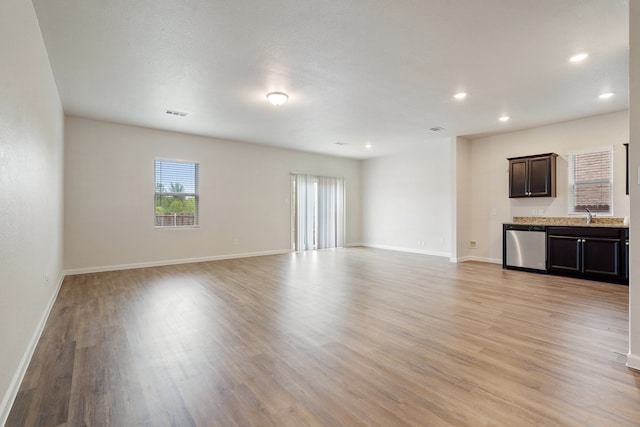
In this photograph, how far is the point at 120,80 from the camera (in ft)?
12.5

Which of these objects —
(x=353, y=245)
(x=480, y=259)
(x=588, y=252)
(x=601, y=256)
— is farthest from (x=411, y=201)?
(x=601, y=256)

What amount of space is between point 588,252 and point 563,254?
13.1 inches

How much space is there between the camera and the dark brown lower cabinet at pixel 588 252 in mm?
4605

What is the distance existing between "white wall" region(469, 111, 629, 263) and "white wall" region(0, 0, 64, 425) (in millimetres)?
7246

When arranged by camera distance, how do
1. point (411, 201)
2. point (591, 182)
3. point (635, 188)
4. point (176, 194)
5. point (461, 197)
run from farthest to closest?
point (411, 201), point (461, 197), point (176, 194), point (591, 182), point (635, 188)

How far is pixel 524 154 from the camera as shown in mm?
6059

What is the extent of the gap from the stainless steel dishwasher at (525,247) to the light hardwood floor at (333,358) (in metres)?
1.03

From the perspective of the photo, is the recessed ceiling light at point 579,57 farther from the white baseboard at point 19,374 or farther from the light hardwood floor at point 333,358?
the white baseboard at point 19,374

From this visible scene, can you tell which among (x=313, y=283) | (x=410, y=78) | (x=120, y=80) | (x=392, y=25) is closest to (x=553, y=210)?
(x=410, y=78)

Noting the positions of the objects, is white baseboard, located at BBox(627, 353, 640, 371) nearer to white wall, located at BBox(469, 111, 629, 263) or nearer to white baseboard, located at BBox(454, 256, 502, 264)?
white wall, located at BBox(469, 111, 629, 263)

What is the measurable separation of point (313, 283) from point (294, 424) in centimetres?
310

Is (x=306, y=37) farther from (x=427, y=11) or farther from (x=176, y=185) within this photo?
(x=176, y=185)

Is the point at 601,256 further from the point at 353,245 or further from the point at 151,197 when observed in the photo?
the point at 151,197

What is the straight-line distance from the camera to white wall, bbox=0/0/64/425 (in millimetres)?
1762
